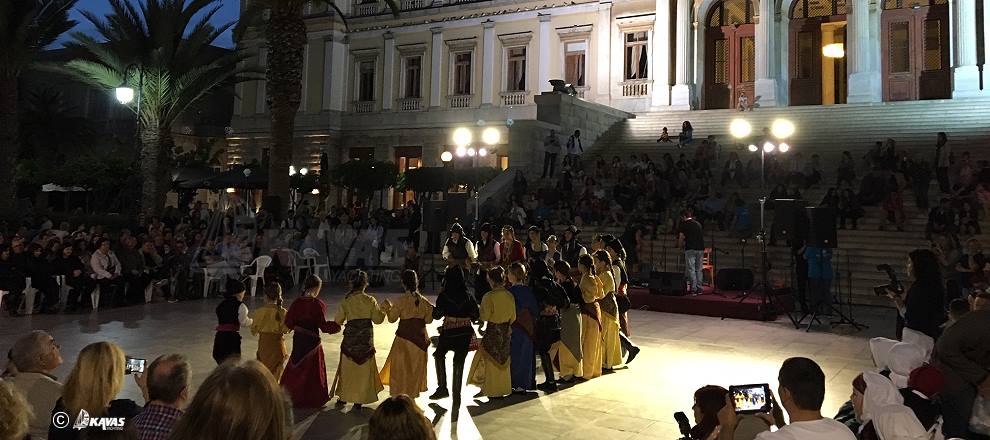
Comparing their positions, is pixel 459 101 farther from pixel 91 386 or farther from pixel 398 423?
pixel 398 423

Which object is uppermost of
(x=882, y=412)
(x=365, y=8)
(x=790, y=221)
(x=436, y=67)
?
(x=365, y=8)

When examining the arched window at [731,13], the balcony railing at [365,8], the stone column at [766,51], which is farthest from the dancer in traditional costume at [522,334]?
the balcony railing at [365,8]

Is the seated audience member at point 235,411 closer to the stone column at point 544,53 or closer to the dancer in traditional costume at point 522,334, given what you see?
the dancer in traditional costume at point 522,334

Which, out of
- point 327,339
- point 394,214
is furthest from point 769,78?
point 327,339

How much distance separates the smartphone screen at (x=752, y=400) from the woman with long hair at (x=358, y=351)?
4462mm

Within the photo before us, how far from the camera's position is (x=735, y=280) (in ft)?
49.0

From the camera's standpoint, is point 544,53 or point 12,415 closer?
point 12,415

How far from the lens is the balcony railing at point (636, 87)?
30.4 meters

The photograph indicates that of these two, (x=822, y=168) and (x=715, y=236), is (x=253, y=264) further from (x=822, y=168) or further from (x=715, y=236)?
(x=822, y=168)

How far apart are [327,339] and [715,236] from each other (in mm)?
10600

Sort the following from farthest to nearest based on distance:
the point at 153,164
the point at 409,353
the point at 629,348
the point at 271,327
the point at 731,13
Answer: the point at 731,13 → the point at 153,164 → the point at 629,348 → the point at 409,353 → the point at 271,327

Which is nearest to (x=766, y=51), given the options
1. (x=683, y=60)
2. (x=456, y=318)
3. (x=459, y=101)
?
(x=683, y=60)

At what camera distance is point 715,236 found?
1791cm

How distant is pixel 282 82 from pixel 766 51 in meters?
18.3
